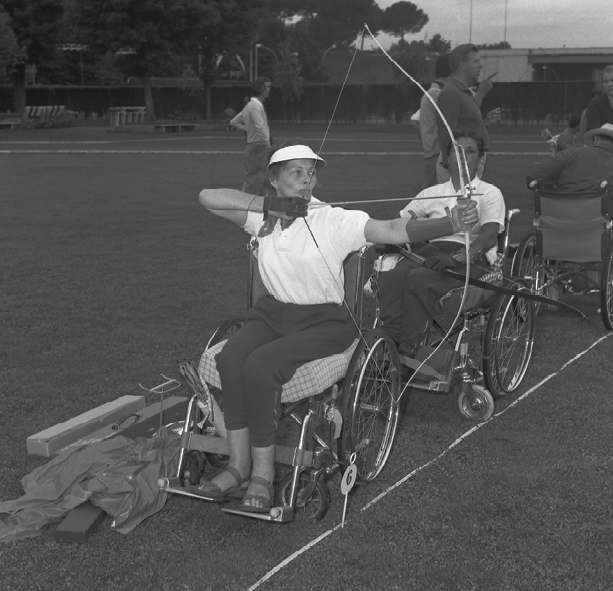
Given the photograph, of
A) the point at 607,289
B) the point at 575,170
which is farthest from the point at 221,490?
the point at 575,170

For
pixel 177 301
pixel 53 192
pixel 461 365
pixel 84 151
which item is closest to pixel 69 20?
pixel 84 151

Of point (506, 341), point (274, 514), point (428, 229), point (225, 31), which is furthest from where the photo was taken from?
point (225, 31)

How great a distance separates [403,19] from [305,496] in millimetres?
102554

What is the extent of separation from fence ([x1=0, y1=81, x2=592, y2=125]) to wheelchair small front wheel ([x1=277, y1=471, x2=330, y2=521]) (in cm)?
4635

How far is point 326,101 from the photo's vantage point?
56375 millimetres

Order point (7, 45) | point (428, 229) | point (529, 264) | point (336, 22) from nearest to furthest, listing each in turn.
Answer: point (428, 229)
point (529, 264)
point (7, 45)
point (336, 22)

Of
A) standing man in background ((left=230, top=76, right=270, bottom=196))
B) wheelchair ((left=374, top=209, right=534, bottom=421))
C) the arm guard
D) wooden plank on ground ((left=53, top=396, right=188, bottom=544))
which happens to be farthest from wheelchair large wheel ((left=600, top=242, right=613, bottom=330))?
standing man in background ((left=230, top=76, right=270, bottom=196))

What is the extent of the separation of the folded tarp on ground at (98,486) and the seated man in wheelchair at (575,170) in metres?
3.85

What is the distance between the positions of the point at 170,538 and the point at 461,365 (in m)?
1.88

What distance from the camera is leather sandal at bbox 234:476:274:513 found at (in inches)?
133

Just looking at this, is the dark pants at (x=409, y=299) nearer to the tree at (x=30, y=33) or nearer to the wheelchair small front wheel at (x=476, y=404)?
the wheelchair small front wheel at (x=476, y=404)

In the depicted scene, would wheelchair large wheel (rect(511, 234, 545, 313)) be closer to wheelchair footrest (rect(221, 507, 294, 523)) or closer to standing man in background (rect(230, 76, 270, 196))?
wheelchair footrest (rect(221, 507, 294, 523))

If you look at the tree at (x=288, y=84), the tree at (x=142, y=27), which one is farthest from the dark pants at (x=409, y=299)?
the tree at (x=288, y=84)

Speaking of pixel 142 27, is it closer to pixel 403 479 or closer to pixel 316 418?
pixel 403 479
